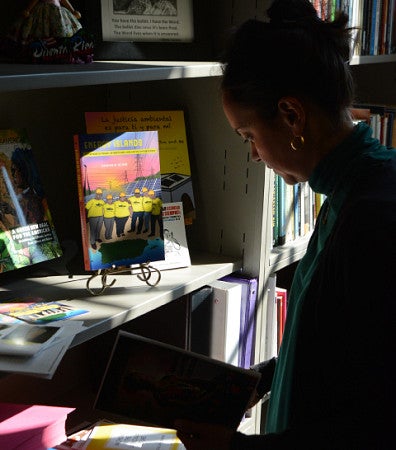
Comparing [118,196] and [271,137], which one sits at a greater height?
[271,137]

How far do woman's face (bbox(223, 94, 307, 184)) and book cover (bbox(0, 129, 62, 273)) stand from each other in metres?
0.49

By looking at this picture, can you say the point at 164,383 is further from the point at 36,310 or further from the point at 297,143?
the point at 297,143

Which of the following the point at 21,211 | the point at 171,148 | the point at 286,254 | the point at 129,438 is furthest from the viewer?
the point at 286,254

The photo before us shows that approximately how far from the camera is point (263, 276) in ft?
5.65

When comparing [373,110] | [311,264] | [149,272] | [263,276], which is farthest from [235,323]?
[373,110]

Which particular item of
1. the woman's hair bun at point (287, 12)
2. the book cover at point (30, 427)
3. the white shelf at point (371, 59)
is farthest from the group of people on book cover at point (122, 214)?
the white shelf at point (371, 59)

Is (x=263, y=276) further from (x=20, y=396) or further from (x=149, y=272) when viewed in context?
(x=20, y=396)

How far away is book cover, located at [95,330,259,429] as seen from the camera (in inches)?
48.4

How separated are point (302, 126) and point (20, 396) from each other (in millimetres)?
1035

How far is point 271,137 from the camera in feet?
3.85

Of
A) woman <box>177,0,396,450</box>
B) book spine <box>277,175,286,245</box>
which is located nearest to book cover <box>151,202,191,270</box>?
book spine <box>277,175,286,245</box>

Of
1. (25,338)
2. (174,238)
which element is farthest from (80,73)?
(174,238)

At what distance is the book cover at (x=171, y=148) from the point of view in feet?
5.29

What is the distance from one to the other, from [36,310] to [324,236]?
0.54 metres
